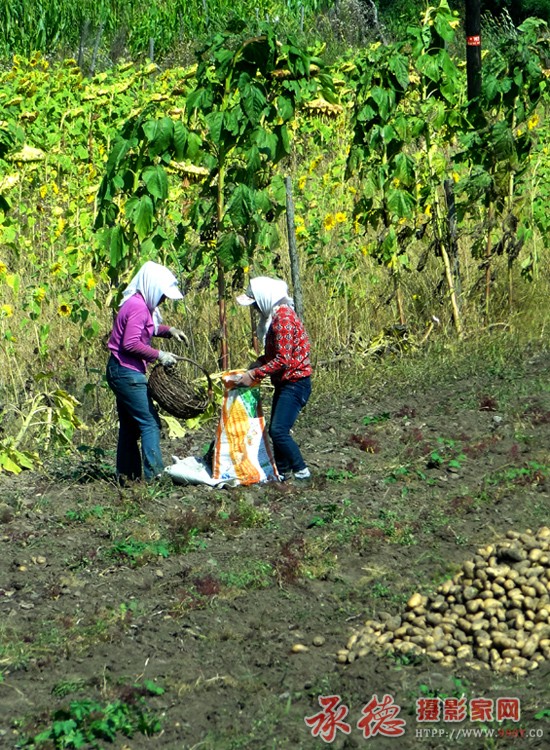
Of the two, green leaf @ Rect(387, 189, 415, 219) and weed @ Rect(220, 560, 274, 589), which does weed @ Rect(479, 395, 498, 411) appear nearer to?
green leaf @ Rect(387, 189, 415, 219)

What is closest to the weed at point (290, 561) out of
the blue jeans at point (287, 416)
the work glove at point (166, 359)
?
the blue jeans at point (287, 416)

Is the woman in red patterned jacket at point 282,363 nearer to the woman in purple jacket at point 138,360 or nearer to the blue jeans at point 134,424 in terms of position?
the woman in purple jacket at point 138,360

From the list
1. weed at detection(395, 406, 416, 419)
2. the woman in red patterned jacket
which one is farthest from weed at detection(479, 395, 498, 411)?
the woman in red patterned jacket

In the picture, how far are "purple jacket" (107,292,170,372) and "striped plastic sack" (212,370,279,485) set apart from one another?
19.3 inches

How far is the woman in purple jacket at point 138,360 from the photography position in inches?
259

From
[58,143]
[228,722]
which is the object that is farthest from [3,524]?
[58,143]

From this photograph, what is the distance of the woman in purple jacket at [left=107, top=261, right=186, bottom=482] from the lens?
21.6 ft

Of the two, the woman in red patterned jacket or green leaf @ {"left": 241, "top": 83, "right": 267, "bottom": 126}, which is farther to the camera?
green leaf @ {"left": 241, "top": 83, "right": 267, "bottom": 126}

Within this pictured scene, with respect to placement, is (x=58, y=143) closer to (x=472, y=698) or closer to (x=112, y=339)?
(x=112, y=339)

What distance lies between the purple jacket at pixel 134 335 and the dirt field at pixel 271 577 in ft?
2.43

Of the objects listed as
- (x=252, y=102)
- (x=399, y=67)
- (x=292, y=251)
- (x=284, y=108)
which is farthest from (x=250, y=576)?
(x=399, y=67)

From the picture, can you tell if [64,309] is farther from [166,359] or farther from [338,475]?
[338,475]

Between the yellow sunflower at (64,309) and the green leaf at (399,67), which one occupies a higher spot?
the green leaf at (399,67)

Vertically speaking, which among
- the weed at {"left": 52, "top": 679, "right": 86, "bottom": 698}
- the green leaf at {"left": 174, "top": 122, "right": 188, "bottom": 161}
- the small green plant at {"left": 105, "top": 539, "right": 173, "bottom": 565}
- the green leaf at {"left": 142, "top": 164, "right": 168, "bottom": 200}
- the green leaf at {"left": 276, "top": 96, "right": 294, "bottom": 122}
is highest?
the green leaf at {"left": 276, "top": 96, "right": 294, "bottom": 122}
